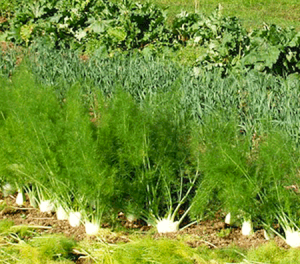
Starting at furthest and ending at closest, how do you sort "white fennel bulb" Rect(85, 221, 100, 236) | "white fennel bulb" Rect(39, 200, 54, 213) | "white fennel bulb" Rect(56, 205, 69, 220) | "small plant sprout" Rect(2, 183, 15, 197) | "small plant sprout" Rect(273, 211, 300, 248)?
"small plant sprout" Rect(2, 183, 15, 197) < "white fennel bulb" Rect(39, 200, 54, 213) < "white fennel bulb" Rect(56, 205, 69, 220) < "white fennel bulb" Rect(85, 221, 100, 236) < "small plant sprout" Rect(273, 211, 300, 248)

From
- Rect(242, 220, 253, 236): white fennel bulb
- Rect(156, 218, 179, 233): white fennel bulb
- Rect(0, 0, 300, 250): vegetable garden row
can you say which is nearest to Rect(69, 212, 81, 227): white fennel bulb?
A: Rect(0, 0, 300, 250): vegetable garden row

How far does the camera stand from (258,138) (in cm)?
381

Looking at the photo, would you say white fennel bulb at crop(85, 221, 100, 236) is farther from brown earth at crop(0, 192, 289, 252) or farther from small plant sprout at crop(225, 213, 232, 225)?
small plant sprout at crop(225, 213, 232, 225)

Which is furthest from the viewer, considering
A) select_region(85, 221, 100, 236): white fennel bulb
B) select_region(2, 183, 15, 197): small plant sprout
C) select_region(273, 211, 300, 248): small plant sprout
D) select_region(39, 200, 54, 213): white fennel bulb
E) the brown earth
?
select_region(2, 183, 15, 197): small plant sprout

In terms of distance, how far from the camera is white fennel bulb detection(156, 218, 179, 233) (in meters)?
3.33

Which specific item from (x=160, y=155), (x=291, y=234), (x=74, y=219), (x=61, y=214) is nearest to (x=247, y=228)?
(x=291, y=234)

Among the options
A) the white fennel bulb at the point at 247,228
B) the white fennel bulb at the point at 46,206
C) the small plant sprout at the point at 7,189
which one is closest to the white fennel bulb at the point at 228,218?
the white fennel bulb at the point at 247,228

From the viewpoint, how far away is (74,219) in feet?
11.4

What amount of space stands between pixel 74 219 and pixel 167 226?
568mm

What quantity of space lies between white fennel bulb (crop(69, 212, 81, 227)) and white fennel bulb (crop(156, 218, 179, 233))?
490mm

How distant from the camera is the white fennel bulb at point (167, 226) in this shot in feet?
10.9

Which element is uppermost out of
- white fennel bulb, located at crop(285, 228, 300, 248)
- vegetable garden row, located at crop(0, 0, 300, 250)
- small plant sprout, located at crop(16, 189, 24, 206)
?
vegetable garden row, located at crop(0, 0, 300, 250)

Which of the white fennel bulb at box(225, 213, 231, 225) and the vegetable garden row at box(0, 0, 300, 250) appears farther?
the white fennel bulb at box(225, 213, 231, 225)

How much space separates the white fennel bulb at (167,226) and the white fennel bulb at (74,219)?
0.49 metres
